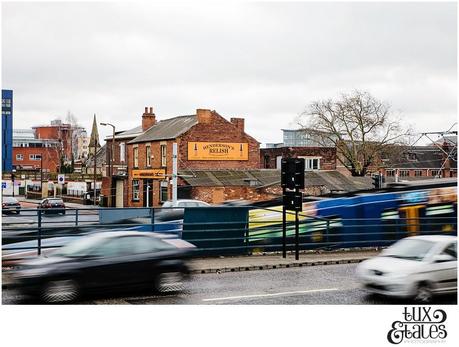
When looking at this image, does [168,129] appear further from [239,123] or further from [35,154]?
[35,154]

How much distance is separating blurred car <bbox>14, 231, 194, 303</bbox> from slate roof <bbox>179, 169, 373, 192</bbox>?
33.1 metres

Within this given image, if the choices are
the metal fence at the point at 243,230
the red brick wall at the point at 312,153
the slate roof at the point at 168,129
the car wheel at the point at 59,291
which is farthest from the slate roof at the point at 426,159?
the car wheel at the point at 59,291

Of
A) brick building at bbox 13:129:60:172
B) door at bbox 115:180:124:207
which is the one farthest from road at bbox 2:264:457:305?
brick building at bbox 13:129:60:172

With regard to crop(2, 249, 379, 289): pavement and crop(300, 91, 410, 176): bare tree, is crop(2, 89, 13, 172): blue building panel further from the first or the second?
crop(300, 91, 410, 176): bare tree

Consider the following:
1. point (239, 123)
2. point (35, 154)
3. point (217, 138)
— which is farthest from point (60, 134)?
point (217, 138)

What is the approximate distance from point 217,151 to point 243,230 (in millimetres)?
32330

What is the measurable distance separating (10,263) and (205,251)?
585cm

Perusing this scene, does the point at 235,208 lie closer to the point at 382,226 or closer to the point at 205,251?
the point at 205,251

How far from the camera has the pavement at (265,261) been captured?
17969mm

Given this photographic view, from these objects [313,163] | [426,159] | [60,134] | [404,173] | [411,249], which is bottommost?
[411,249]

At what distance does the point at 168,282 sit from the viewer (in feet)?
46.9

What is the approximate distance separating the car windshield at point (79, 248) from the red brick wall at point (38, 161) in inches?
3593

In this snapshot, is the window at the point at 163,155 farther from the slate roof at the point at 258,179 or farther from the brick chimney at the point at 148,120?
the brick chimney at the point at 148,120

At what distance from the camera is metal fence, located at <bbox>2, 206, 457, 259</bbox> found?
64.4 ft
